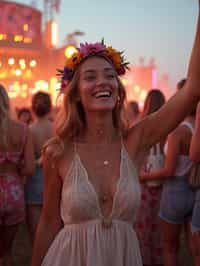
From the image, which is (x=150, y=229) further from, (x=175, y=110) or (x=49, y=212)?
(x=175, y=110)

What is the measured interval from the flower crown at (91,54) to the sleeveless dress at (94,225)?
52 cm

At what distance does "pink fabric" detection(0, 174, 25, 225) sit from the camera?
331 centimetres

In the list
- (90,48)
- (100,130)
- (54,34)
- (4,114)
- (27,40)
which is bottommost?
(100,130)

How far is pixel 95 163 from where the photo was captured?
2027 mm

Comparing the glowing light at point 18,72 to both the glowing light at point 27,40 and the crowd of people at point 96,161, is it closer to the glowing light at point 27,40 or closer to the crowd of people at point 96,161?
the glowing light at point 27,40

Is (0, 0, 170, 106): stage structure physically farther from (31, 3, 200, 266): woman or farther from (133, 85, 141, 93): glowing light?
(31, 3, 200, 266): woman

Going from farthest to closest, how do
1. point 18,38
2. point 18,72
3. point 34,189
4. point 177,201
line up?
point 18,38 < point 18,72 < point 34,189 < point 177,201

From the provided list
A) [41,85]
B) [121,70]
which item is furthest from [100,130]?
[41,85]

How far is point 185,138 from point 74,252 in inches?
68.5

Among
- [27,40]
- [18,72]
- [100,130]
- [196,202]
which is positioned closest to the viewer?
[100,130]

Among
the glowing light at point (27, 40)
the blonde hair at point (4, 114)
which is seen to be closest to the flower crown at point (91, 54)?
the blonde hair at point (4, 114)

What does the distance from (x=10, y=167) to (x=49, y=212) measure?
1.39m

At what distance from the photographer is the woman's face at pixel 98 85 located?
6.59 ft

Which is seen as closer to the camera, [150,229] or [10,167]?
[10,167]
